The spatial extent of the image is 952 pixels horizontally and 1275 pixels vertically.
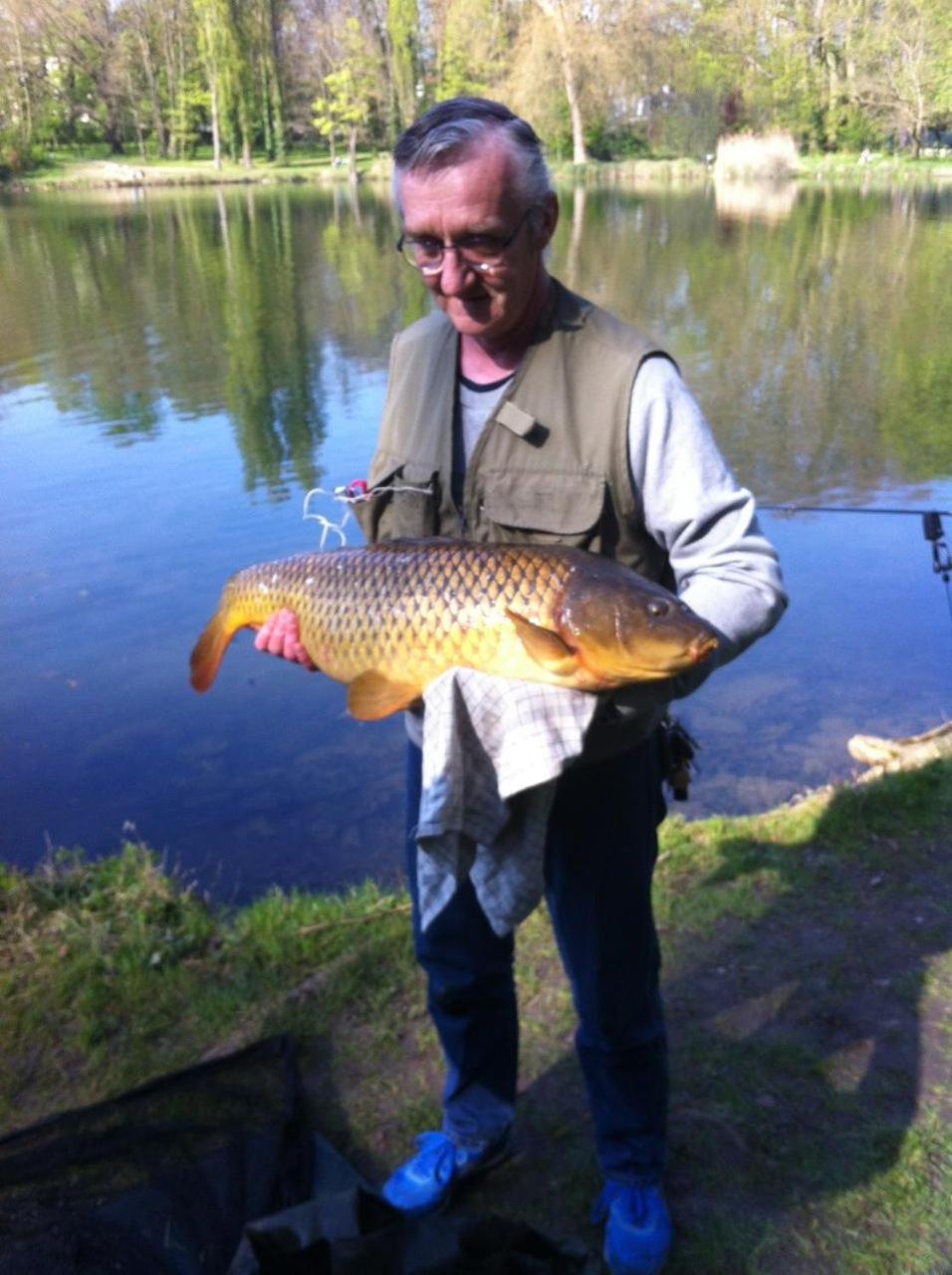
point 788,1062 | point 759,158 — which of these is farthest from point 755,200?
point 788,1062

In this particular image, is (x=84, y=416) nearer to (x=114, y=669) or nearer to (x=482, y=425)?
(x=114, y=669)

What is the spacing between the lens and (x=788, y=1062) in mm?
2865

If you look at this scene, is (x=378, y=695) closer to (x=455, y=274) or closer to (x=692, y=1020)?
(x=455, y=274)

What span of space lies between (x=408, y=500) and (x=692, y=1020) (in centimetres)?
180

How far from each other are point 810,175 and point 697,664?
61487 millimetres

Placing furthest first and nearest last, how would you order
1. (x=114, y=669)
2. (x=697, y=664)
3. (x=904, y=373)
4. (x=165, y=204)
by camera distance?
(x=165, y=204) → (x=904, y=373) → (x=114, y=669) → (x=697, y=664)

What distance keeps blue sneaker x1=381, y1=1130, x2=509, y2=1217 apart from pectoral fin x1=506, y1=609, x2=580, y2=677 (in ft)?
4.43

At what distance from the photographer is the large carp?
1.79 m

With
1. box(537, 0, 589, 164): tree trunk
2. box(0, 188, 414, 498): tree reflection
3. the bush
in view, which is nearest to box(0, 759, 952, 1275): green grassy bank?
box(0, 188, 414, 498): tree reflection

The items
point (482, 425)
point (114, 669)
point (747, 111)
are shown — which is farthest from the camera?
point (747, 111)

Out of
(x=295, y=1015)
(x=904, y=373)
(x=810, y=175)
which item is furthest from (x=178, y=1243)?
(x=810, y=175)

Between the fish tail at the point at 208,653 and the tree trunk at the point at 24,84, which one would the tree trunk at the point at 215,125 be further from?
the fish tail at the point at 208,653

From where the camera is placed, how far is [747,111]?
69.4 metres

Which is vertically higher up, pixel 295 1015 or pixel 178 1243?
pixel 178 1243
